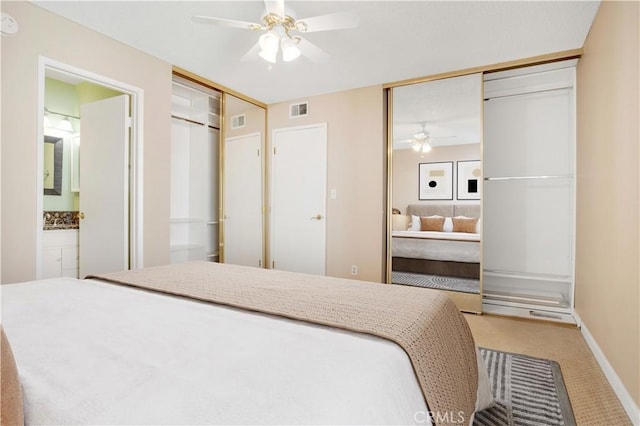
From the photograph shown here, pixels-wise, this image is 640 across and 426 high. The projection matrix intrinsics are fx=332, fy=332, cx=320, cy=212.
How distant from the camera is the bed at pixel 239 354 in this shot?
0.64 m

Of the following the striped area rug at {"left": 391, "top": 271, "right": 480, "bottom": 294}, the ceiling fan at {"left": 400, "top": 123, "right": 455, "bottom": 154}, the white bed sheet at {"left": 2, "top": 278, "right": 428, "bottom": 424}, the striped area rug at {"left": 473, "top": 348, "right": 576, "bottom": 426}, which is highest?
the ceiling fan at {"left": 400, "top": 123, "right": 455, "bottom": 154}

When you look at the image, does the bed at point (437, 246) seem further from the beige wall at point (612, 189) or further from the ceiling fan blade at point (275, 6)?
the ceiling fan blade at point (275, 6)

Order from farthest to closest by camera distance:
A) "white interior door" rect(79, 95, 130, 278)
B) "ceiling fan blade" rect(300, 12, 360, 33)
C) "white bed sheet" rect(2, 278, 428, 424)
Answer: "white interior door" rect(79, 95, 130, 278) < "ceiling fan blade" rect(300, 12, 360, 33) < "white bed sheet" rect(2, 278, 428, 424)

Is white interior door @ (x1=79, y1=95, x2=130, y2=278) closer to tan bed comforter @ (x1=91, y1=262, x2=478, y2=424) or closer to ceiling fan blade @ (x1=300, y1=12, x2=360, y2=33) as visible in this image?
tan bed comforter @ (x1=91, y1=262, x2=478, y2=424)

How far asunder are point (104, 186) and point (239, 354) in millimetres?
3054

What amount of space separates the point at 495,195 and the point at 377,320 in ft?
10.3

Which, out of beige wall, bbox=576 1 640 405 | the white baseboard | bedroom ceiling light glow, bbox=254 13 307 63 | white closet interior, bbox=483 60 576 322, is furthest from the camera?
white closet interior, bbox=483 60 576 322

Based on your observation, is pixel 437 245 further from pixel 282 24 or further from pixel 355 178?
pixel 282 24

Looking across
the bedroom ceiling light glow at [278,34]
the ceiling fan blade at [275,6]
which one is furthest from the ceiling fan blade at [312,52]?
the ceiling fan blade at [275,6]

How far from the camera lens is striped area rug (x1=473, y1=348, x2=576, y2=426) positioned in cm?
163

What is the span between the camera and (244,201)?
4.62 meters

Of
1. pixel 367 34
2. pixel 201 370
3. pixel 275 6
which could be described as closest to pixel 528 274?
pixel 367 34

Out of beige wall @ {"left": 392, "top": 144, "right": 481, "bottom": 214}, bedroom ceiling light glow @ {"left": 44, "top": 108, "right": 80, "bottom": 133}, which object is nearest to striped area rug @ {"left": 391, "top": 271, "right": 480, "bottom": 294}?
beige wall @ {"left": 392, "top": 144, "right": 481, "bottom": 214}

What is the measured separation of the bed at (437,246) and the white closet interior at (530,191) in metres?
0.35
